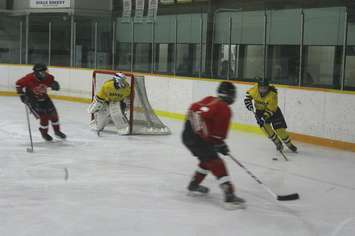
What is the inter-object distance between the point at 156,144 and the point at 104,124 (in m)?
1.16

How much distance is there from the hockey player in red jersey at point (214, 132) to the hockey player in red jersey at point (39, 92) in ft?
10.9

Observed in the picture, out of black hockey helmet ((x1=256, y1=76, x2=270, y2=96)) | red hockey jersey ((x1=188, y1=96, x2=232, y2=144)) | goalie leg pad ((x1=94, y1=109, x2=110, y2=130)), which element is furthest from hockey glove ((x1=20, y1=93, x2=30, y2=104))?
red hockey jersey ((x1=188, y1=96, x2=232, y2=144))

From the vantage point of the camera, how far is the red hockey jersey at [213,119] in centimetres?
433

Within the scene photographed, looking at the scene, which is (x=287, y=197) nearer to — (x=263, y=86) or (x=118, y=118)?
(x=263, y=86)

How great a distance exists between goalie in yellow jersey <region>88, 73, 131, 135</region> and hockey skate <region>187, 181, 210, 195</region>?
12.6 ft

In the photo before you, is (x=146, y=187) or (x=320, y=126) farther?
(x=320, y=126)

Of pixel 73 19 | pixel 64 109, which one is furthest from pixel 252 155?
pixel 73 19

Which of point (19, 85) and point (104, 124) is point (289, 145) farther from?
point (19, 85)

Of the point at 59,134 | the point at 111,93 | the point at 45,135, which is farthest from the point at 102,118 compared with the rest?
the point at 45,135

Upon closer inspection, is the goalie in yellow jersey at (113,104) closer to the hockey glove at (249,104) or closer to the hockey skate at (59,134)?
the hockey skate at (59,134)

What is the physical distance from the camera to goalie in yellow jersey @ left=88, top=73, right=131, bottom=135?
336 inches

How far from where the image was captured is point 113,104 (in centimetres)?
867

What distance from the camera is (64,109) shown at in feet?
40.6

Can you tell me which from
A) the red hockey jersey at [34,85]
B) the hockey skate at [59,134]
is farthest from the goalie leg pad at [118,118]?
the red hockey jersey at [34,85]
